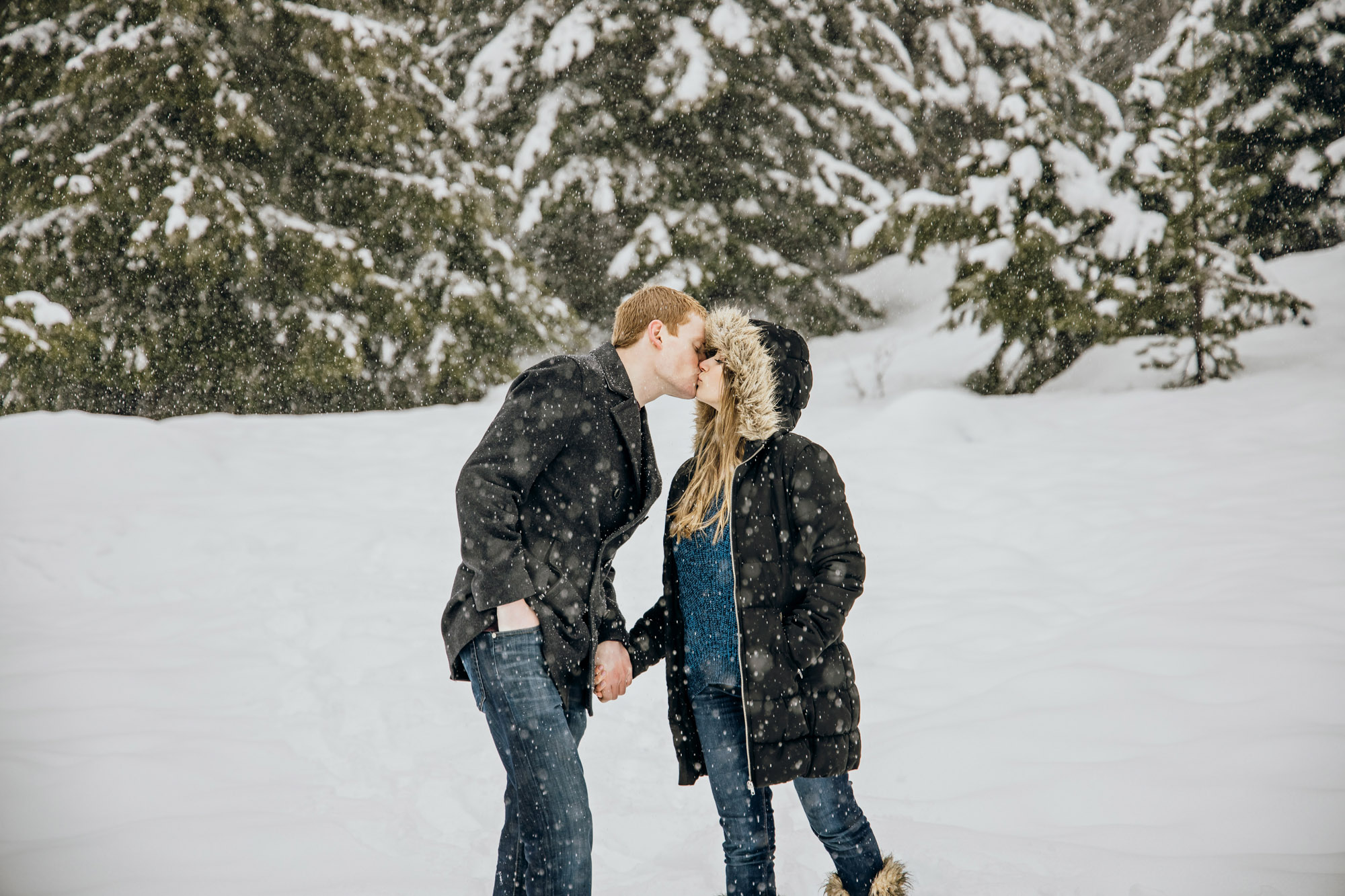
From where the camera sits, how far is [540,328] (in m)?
10.6

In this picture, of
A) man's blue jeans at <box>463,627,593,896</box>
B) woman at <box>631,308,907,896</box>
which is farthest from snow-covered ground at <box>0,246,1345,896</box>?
man's blue jeans at <box>463,627,593,896</box>

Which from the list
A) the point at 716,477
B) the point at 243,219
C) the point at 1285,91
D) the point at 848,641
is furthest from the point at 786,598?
the point at 1285,91

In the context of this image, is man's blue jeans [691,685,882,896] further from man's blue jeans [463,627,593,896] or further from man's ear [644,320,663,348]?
man's ear [644,320,663,348]

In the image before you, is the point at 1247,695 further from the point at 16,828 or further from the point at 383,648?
the point at 16,828

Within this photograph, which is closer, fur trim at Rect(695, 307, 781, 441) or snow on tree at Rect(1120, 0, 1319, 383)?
fur trim at Rect(695, 307, 781, 441)

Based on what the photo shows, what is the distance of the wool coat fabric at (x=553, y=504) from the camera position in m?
1.99

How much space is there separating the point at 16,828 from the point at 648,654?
2469 mm

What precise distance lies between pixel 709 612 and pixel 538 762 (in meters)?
0.60

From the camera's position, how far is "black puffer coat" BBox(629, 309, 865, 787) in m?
2.13

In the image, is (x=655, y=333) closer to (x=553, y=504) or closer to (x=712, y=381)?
(x=712, y=381)

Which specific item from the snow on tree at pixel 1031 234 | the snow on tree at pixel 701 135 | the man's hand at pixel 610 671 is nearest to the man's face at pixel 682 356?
the man's hand at pixel 610 671

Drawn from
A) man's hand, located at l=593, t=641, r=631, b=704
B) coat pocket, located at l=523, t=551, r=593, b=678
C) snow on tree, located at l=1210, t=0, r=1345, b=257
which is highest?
snow on tree, located at l=1210, t=0, r=1345, b=257

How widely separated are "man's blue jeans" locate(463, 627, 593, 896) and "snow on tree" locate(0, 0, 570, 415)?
8506 millimetres

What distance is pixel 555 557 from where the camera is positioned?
2.09 metres
